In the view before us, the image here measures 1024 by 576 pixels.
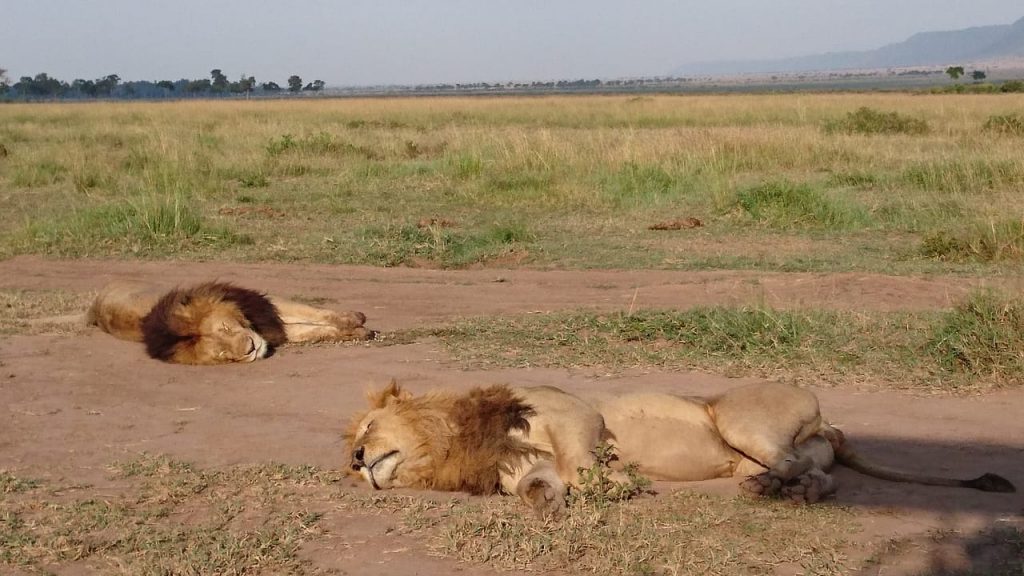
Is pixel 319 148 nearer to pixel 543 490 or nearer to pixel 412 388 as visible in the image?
pixel 412 388

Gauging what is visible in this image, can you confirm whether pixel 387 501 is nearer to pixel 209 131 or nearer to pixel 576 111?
pixel 209 131

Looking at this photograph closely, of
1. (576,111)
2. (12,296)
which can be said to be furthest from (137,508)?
(576,111)

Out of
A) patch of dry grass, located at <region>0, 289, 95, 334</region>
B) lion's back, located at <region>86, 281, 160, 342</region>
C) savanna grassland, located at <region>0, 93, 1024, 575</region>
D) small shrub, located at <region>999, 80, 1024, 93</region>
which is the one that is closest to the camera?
savanna grassland, located at <region>0, 93, 1024, 575</region>

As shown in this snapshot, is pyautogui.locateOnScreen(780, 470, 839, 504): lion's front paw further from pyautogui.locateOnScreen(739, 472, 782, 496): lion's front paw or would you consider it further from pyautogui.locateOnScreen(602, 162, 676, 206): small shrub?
pyautogui.locateOnScreen(602, 162, 676, 206): small shrub

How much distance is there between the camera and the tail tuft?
13.2 ft

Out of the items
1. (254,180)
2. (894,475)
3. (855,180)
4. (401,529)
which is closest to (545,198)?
(855,180)

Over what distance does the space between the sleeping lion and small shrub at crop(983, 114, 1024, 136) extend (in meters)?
15.6

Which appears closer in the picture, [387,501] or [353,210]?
[387,501]

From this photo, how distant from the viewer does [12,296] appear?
27.6 feet

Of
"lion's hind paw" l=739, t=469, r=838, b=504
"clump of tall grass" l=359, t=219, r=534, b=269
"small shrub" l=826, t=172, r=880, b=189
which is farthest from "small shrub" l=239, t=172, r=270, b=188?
"lion's hind paw" l=739, t=469, r=838, b=504

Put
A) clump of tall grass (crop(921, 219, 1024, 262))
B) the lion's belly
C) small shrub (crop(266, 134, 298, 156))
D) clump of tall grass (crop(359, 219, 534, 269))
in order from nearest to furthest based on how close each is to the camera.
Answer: the lion's belly, clump of tall grass (crop(921, 219, 1024, 262)), clump of tall grass (crop(359, 219, 534, 269)), small shrub (crop(266, 134, 298, 156))

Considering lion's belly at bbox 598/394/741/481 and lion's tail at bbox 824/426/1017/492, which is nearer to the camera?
lion's tail at bbox 824/426/1017/492

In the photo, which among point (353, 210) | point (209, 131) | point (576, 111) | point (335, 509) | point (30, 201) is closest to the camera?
point (335, 509)

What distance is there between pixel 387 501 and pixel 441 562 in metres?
0.56
